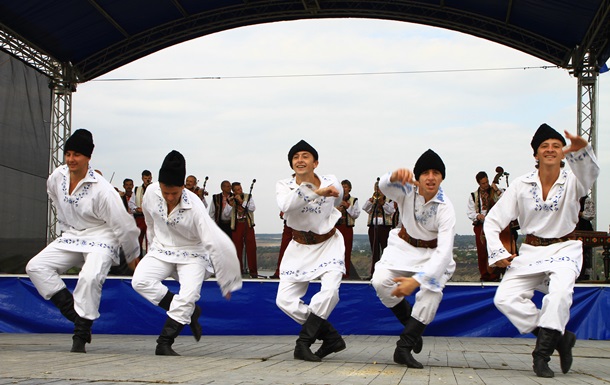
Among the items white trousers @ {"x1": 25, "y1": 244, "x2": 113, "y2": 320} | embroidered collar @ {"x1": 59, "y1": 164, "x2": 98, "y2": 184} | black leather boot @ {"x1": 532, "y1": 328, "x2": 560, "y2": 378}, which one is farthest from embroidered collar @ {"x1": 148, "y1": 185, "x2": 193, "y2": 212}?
black leather boot @ {"x1": 532, "y1": 328, "x2": 560, "y2": 378}

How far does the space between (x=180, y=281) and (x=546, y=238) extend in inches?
116

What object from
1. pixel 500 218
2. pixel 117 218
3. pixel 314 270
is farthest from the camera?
pixel 117 218

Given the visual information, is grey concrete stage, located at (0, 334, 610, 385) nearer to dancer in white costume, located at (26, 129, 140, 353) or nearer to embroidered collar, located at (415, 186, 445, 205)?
dancer in white costume, located at (26, 129, 140, 353)

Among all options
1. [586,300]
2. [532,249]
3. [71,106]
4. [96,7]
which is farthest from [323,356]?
[71,106]

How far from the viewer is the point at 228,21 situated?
1460 cm

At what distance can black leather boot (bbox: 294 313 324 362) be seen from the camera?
5.81 m

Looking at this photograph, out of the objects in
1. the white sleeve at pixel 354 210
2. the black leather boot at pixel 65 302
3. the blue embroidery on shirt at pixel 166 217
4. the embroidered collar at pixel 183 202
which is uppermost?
the white sleeve at pixel 354 210

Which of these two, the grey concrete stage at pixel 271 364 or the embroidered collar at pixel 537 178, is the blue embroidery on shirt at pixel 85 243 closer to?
the grey concrete stage at pixel 271 364

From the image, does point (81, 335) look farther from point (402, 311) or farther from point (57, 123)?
point (57, 123)

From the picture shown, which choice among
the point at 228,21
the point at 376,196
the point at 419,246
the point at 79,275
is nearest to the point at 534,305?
the point at 419,246

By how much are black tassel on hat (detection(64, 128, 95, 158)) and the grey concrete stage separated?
5.52 ft

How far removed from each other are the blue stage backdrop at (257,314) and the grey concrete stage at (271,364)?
614 millimetres

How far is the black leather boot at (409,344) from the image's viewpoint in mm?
5490

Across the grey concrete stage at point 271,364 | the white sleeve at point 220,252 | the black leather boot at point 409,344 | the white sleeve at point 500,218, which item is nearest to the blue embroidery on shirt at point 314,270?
the white sleeve at point 220,252
